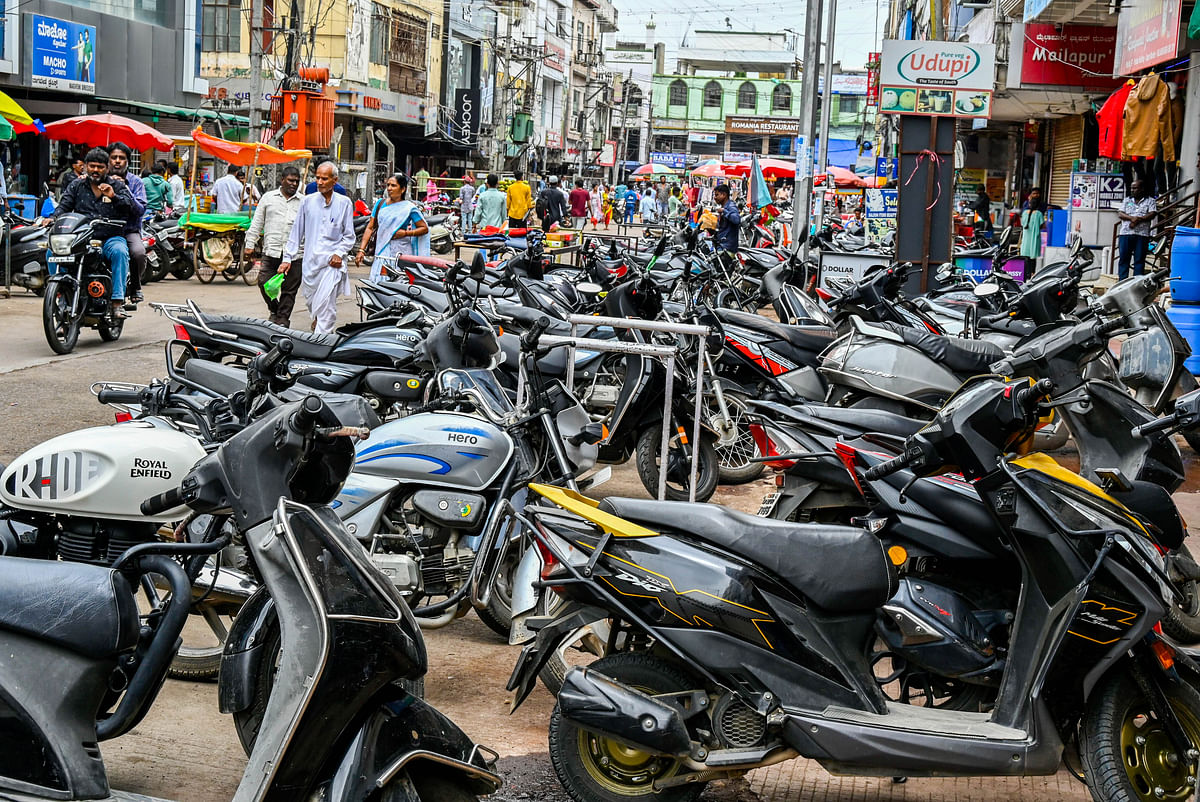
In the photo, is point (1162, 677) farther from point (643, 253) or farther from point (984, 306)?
point (643, 253)

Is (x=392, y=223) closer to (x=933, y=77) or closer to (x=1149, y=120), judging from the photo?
(x=933, y=77)

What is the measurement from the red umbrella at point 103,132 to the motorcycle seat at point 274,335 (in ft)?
55.1

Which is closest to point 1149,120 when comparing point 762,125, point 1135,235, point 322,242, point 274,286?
point 1135,235

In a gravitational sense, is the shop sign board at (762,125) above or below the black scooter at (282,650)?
above

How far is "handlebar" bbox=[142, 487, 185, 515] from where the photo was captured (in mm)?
3139

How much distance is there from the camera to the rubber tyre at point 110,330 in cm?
1230

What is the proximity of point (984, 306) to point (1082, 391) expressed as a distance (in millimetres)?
5376

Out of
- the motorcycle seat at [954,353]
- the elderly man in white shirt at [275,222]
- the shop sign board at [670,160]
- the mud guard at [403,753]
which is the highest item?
the shop sign board at [670,160]

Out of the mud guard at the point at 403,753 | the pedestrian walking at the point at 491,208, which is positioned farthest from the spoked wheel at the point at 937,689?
the pedestrian walking at the point at 491,208

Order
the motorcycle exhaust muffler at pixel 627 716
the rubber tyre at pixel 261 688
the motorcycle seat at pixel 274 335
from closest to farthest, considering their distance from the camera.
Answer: the rubber tyre at pixel 261 688, the motorcycle exhaust muffler at pixel 627 716, the motorcycle seat at pixel 274 335

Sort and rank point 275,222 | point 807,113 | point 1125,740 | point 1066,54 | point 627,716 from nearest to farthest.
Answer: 1. point 627,716
2. point 1125,740
3. point 275,222
4. point 1066,54
5. point 807,113

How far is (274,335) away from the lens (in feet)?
26.1

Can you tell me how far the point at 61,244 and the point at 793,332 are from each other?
7.05 meters

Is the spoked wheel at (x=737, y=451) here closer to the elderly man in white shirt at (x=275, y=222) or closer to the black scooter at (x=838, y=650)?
the black scooter at (x=838, y=650)
